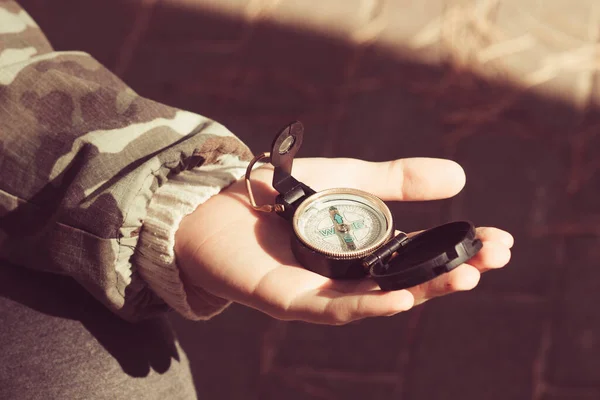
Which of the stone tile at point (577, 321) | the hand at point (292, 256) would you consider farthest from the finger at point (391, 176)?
the stone tile at point (577, 321)

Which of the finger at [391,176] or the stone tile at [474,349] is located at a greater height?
the finger at [391,176]

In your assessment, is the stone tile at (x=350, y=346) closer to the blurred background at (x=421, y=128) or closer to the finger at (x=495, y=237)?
the blurred background at (x=421, y=128)

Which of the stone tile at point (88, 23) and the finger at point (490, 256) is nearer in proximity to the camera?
the finger at point (490, 256)

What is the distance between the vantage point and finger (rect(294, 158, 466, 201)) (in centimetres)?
150

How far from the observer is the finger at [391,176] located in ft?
4.94

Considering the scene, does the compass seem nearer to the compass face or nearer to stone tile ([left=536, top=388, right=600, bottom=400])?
the compass face

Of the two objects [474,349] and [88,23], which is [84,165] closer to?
[474,349]

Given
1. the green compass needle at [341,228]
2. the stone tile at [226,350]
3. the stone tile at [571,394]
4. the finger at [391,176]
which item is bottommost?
the stone tile at [226,350]

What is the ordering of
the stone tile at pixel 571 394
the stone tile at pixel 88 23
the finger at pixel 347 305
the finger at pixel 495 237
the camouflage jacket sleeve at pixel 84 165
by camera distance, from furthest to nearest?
the stone tile at pixel 88 23 < the stone tile at pixel 571 394 < the camouflage jacket sleeve at pixel 84 165 < the finger at pixel 495 237 < the finger at pixel 347 305

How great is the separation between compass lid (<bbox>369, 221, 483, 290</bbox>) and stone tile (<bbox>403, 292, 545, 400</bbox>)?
3.20 ft

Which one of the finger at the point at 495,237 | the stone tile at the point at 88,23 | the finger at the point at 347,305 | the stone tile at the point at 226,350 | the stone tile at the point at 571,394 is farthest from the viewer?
the stone tile at the point at 88,23

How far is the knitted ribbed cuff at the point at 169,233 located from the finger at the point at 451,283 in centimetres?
48

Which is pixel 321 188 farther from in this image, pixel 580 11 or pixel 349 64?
pixel 580 11

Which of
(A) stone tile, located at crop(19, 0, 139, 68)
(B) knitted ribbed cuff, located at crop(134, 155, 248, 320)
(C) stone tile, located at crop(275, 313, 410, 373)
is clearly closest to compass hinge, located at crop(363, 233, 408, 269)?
(B) knitted ribbed cuff, located at crop(134, 155, 248, 320)
